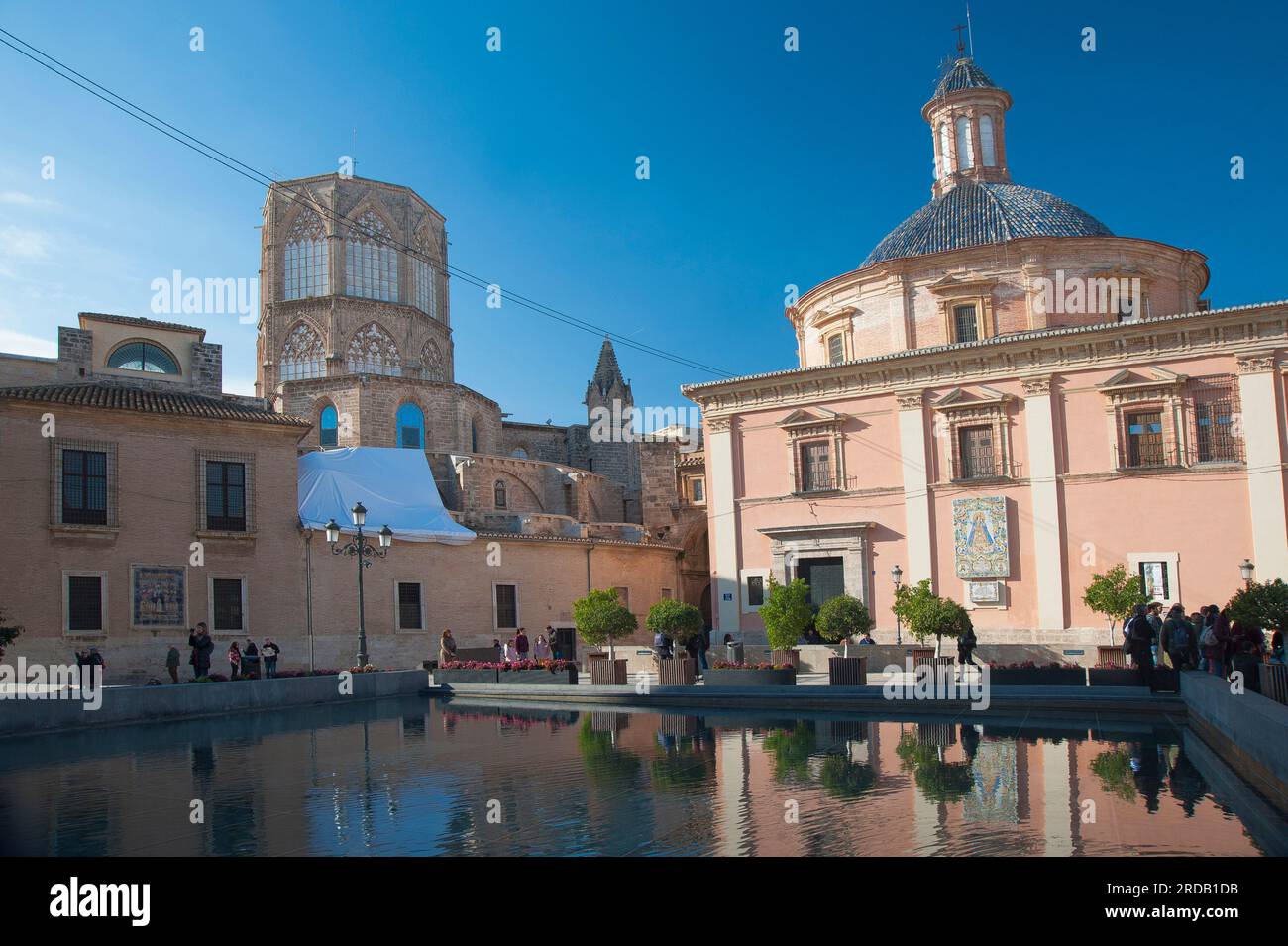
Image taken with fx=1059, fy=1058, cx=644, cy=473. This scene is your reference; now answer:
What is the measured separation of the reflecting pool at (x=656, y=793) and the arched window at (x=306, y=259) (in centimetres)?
3264

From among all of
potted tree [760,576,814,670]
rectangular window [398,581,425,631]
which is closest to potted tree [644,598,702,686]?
potted tree [760,576,814,670]

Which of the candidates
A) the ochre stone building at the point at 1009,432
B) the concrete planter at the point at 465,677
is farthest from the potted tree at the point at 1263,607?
the concrete planter at the point at 465,677

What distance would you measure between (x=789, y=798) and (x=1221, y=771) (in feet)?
12.2

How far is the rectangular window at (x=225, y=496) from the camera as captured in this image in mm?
26328

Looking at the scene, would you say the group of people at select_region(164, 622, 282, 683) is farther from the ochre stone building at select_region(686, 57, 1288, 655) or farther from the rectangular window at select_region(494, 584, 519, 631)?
the ochre stone building at select_region(686, 57, 1288, 655)

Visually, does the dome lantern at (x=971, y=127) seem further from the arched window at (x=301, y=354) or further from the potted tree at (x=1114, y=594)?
the arched window at (x=301, y=354)

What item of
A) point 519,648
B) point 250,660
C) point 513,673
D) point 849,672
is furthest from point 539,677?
point 849,672

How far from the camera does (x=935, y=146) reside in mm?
34625

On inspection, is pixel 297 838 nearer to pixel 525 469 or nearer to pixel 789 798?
pixel 789 798

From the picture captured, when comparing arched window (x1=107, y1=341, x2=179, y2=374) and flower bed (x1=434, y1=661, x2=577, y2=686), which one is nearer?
flower bed (x1=434, y1=661, x2=577, y2=686)

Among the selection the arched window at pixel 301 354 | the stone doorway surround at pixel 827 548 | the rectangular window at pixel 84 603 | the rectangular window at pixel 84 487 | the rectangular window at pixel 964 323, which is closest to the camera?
the rectangular window at pixel 84 603

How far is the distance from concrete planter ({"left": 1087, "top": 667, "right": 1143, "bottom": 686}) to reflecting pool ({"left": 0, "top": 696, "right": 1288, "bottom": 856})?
291 cm

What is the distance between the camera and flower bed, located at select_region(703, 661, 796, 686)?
62.4 feet

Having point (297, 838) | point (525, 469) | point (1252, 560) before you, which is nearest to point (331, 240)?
point (525, 469)
